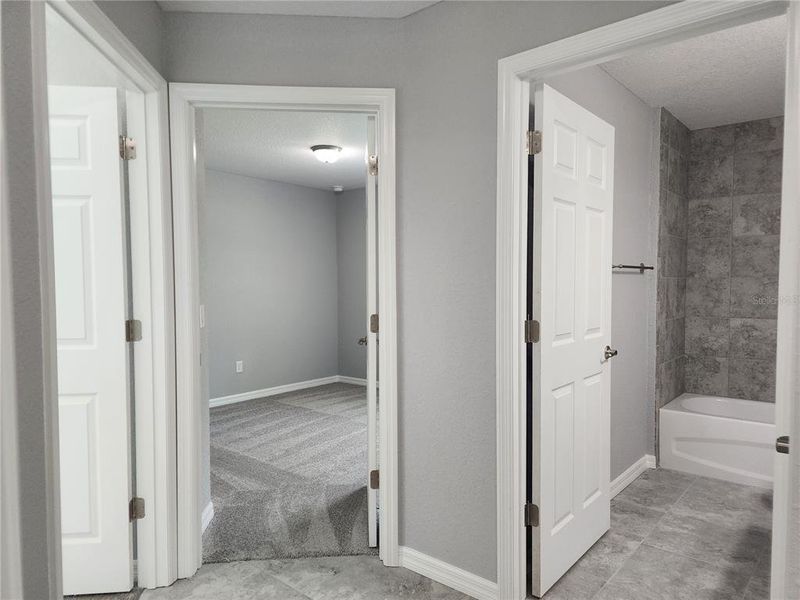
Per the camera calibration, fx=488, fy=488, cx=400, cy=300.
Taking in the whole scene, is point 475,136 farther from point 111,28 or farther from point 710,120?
point 710,120

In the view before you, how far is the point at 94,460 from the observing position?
80.8 inches

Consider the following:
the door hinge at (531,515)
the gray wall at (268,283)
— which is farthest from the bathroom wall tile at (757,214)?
the gray wall at (268,283)

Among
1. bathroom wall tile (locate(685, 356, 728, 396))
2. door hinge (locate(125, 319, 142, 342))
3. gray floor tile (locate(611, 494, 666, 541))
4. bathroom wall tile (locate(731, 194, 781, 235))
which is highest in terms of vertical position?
bathroom wall tile (locate(731, 194, 781, 235))

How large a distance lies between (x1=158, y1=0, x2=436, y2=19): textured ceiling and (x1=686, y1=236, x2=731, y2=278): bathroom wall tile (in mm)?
3150

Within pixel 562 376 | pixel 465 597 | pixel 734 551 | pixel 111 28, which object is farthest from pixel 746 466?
pixel 111 28

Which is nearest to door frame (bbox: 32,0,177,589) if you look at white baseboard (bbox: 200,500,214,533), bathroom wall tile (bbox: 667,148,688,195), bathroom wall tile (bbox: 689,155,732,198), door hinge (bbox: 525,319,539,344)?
white baseboard (bbox: 200,500,214,533)

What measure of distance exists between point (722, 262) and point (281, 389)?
15.6ft

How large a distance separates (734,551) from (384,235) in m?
2.35

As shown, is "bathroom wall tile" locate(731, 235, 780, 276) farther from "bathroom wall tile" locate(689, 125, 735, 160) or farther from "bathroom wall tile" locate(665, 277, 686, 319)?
"bathroom wall tile" locate(689, 125, 735, 160)

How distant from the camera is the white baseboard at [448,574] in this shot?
2029 millimetres

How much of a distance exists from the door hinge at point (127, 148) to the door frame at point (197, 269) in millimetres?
153

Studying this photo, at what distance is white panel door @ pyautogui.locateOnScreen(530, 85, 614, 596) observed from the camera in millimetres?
1988

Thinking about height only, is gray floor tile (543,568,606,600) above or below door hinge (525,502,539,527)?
below

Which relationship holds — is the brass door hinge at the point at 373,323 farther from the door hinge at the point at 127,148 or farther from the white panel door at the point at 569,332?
the door hinge at the point at 127,148
